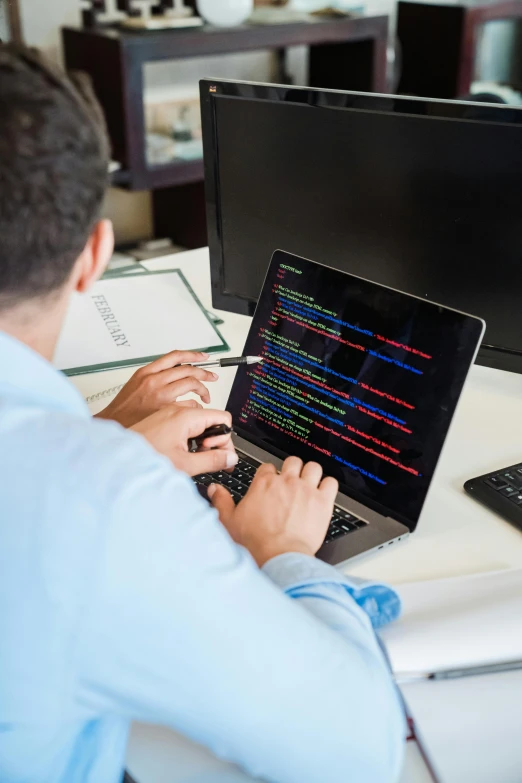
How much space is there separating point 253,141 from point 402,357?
458 millimetres

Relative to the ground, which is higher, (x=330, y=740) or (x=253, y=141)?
(x=253, y=141)

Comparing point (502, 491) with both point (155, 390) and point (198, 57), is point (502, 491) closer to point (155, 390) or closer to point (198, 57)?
point (155, 390)

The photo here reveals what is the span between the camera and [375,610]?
76 centimetres

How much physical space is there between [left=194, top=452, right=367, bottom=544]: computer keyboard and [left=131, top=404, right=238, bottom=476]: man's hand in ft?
0.18

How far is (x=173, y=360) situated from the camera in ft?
3.62

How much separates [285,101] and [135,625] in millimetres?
825

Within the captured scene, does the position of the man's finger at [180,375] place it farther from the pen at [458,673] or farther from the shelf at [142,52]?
the shelf at [142,52]

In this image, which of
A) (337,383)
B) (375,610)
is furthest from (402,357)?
(375,610)

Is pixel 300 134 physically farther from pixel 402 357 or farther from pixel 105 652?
pixel 105 652

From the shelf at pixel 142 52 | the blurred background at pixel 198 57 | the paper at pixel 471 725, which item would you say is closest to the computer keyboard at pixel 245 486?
the paper at pixel 471 725

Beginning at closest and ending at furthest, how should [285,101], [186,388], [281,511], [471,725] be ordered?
[471,725] → [281,511] → [186,388] → [285,101]

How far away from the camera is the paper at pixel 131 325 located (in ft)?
4.33

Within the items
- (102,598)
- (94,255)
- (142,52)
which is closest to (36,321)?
(94,255)

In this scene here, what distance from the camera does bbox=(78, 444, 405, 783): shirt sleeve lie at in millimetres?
537
